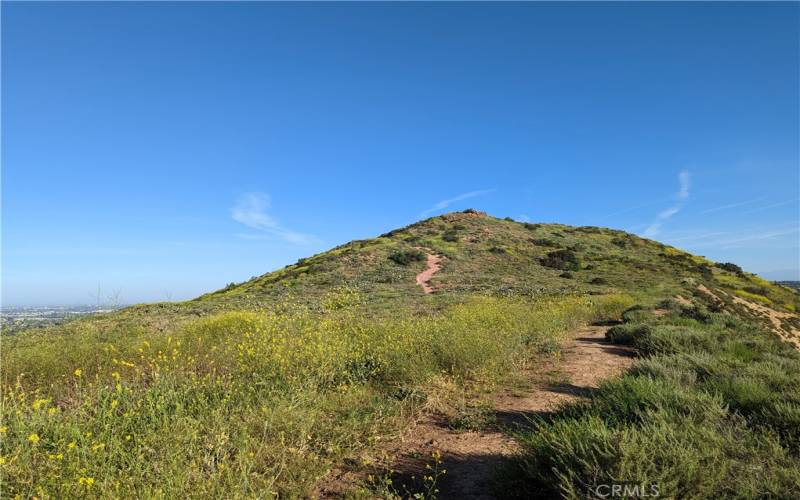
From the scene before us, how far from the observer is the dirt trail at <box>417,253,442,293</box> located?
30.0 metres

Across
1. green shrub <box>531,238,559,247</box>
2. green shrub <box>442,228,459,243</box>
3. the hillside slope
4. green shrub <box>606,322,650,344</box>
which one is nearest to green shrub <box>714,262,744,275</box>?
the hillside slope

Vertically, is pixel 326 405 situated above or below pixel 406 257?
below

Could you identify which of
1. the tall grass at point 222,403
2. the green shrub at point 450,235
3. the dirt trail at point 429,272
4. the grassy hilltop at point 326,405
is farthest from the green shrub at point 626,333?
the green shrub at point 450,235

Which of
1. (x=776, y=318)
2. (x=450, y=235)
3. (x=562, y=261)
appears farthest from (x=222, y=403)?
(x=450, y=235)

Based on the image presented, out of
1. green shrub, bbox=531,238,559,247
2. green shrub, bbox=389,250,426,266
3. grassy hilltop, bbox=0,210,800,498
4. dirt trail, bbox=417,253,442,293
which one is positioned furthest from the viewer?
green shrub, bbox=531,238,559,247

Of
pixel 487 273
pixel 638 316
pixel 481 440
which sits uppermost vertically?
pixel 487 273

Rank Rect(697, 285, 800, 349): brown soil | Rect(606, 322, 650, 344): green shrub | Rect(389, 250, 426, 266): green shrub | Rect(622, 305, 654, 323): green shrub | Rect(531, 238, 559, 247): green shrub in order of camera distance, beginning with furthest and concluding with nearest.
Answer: Rect(531, 238, 559, 247): green shrub
Rect(389, 250, 426, 266): green shrub
Rect(697, 285, 800, 349): brown soil
Rect(622, 305, 654, 323): green shrub
Rect(606, 322, 650, 344): green shrub

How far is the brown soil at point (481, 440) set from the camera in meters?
3.99

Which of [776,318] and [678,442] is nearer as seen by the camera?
[678,442]

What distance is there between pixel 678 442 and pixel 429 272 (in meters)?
33.8

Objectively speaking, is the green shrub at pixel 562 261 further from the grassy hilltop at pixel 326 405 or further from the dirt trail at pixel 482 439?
the dirt trail at pixel 482 439

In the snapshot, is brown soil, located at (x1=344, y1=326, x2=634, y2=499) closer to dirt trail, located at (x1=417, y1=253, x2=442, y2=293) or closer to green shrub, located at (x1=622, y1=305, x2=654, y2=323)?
green shrub, located at (x1=622, y1=305, x2=654, y2=323)

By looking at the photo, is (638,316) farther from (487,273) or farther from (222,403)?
(487,273)

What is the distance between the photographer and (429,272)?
37250 mm
